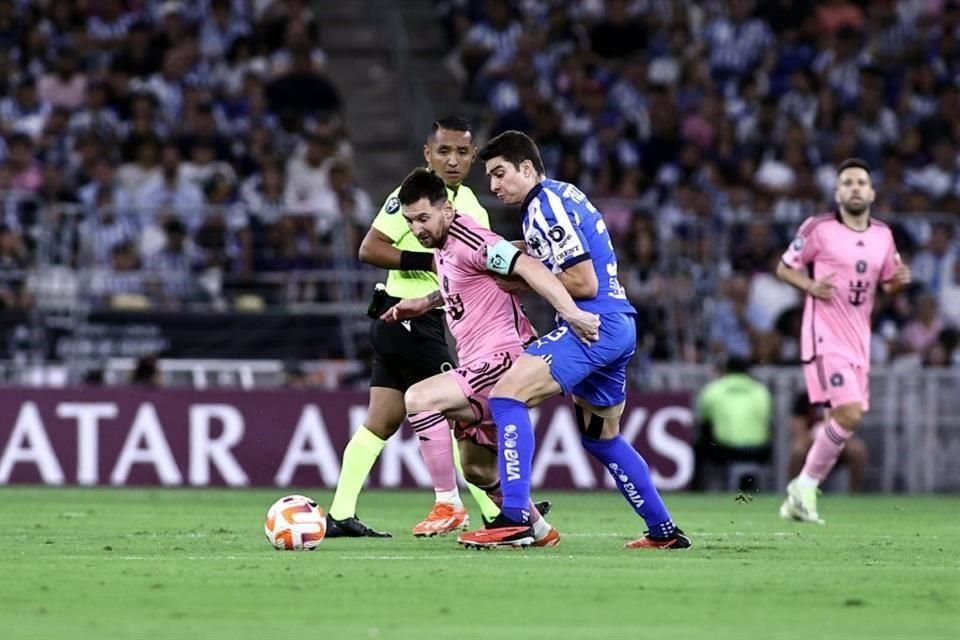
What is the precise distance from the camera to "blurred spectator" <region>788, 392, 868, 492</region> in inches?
814

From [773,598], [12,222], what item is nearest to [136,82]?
[12,222]

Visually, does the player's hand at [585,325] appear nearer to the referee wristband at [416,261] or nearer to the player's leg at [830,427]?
the referee wristband at [416,261]

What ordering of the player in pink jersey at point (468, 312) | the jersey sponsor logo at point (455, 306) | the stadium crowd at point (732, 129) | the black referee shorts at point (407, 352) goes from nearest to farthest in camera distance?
the player in pink jersey at point (468, 312) → the jersey sponsor logo at point (455, 306) → the black referee shorts at point (407, 352) → the stadium crowd at point (732, 129)

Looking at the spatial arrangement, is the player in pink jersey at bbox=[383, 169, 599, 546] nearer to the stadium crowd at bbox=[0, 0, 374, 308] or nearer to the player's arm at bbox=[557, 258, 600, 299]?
the player's arm at bbox=[557, 258, 600, 299]

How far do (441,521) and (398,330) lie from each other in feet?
3.96

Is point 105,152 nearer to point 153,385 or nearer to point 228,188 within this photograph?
point 228,188

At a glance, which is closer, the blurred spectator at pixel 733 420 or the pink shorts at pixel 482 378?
the pink shorts at pixel 482 378

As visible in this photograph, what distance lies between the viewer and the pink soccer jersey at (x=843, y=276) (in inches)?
588

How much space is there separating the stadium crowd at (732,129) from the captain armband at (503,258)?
36.9ft

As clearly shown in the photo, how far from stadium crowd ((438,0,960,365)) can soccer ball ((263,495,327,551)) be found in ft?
36.4

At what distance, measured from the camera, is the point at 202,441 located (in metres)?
20.3

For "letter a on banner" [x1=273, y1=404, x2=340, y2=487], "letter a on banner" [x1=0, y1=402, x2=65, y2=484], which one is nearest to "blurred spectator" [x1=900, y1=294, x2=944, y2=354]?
"letter a on banner" [x1=273, y1=404, x2=340, y2=487]

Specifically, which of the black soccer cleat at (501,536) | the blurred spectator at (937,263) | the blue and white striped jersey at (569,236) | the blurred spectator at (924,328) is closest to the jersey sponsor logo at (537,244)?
the blue and white striped jersey at (569,236)

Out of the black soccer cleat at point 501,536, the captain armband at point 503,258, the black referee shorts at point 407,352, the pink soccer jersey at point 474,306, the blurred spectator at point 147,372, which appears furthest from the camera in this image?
the blurred spectator at point 147,372
